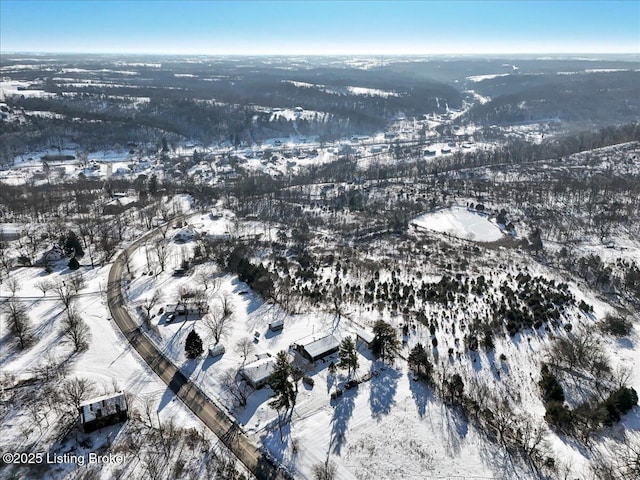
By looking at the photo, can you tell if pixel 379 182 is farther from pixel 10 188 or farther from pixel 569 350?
pixel 10 188

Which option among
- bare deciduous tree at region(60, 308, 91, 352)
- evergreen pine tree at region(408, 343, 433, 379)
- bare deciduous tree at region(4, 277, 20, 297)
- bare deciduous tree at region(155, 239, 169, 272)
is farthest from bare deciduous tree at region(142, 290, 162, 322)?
evergreen pine tree at region(408, 343, 433, 379)

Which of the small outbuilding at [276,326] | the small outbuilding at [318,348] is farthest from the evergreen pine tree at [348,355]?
the small outbuilding at [276,326]

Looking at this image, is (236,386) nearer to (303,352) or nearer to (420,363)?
(303,352)

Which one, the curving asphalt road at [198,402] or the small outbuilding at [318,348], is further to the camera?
the small outbuilding at [318,348]

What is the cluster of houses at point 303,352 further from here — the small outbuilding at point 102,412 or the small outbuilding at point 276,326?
the small outbuilding at point 102,412

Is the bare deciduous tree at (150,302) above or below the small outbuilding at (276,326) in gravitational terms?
below

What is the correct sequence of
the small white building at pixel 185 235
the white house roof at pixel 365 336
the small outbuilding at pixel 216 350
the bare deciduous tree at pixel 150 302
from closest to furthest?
the small outbuilding at pixel 216 350, the white house roof at pixel 365 336, the bare deciduous tree at pixel 150 302, the small white building at pixel 185 235

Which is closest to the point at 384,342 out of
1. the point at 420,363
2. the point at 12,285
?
the point at 420,363
